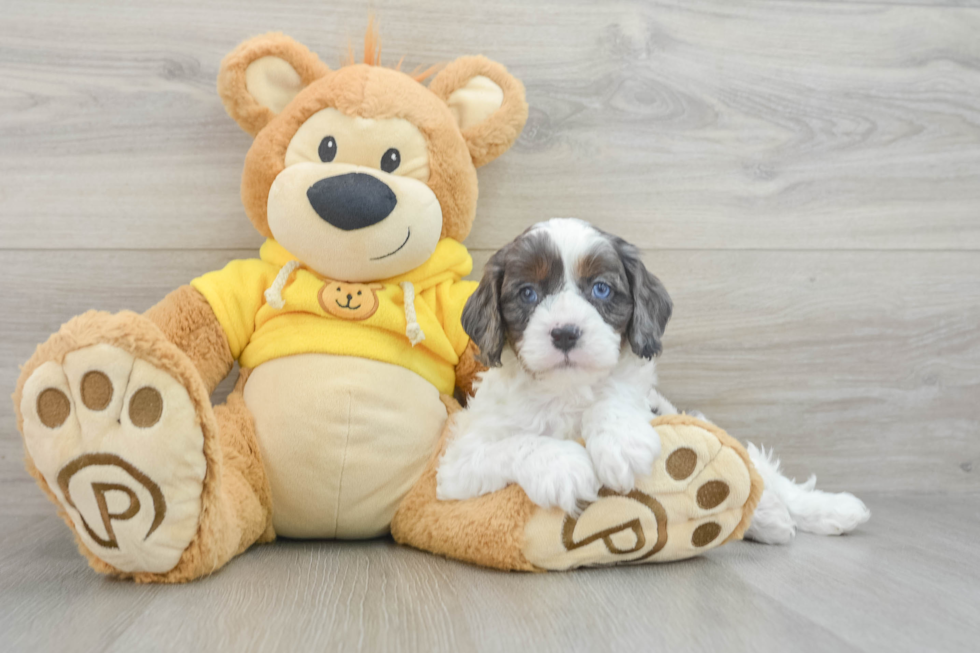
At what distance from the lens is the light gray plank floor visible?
92cm

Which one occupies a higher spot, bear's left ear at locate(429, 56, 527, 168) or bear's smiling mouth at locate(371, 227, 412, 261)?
bear's left ear at locate(429, 56, 527, 168)

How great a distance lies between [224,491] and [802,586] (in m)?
1.00

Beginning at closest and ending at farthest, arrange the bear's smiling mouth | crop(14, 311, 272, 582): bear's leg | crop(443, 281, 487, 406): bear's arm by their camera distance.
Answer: crop(14, 311, 272, 582): bear's leg → the bear's smiling mouth → crop(443, 281, 487, 406): bear's arm

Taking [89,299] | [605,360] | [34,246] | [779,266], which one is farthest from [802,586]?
[34,246]

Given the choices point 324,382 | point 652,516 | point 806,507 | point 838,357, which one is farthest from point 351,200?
point 838,357

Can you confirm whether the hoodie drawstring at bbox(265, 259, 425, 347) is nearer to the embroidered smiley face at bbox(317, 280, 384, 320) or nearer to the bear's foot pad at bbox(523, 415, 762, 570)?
the embroidered smiley face at bbox(317, 280, 384, 320)

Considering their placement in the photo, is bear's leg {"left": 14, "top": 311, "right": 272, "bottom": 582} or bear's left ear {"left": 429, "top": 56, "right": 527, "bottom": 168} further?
bear's left ear {"left": 429, "top": 56, "right": 527, "bottom": 168}

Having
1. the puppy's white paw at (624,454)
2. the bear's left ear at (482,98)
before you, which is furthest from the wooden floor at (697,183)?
the puppy's white paw at (624,454)

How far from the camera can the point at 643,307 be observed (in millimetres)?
1271

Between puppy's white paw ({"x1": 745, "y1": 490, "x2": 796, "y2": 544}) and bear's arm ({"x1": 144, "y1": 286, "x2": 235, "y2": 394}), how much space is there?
1.15 m

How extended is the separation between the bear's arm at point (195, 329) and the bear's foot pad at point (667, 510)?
0.74 meters

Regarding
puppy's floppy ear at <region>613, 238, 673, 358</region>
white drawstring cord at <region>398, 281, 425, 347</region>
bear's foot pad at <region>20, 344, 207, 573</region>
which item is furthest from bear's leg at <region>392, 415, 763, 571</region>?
bear's foot pad at <region>20, 344, 207, 573</region>

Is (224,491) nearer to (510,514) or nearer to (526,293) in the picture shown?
(510,514)

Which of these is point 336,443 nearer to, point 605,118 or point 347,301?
point 347,301
